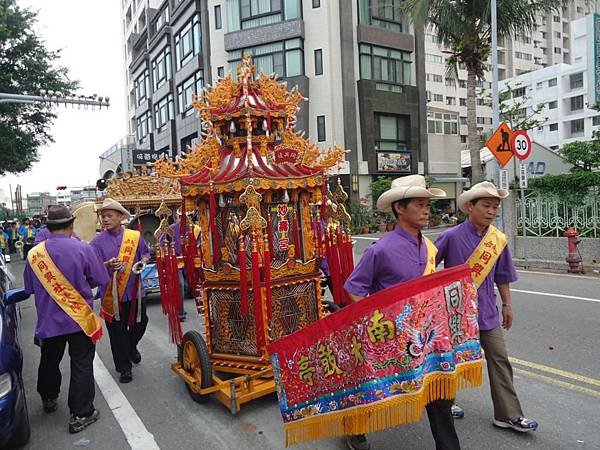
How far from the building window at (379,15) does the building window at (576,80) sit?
29.0 meters

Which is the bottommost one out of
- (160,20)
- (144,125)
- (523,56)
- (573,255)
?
(573,255)

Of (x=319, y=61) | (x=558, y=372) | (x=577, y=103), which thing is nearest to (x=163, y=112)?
(x=319, y=61)

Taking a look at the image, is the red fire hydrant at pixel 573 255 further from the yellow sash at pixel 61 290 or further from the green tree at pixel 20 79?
the green tree at pixel 20 79

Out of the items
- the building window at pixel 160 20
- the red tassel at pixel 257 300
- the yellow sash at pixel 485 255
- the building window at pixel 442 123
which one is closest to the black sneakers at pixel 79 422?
the red tassel at pixel 257 300

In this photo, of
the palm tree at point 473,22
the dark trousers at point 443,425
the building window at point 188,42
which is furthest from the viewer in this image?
the building window at point 188,42

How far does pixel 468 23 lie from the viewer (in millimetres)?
13805

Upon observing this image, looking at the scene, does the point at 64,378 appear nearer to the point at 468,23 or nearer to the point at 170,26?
the point at 468,23

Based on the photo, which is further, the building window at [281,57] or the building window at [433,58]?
the building window at [433,58]

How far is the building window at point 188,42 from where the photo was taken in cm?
2747

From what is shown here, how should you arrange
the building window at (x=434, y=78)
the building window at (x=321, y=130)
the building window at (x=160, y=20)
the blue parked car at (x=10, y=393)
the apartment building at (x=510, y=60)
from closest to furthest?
the blue parked car at (x=10, y=393)
the building window at (x=321, y=130)
the building window at (x=160, y=20)
the apartment building at (x=510, y=60)
the building window at (x=434, y=78)

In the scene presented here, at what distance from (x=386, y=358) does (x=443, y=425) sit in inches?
24.6

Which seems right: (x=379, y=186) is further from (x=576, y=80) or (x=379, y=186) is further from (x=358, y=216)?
(x=576, y=80)

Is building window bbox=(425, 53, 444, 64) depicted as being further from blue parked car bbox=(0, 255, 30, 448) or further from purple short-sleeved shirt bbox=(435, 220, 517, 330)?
blue parked car bbox=(0, 255, 30, 448)

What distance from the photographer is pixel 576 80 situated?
4594 cm
